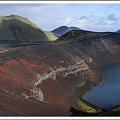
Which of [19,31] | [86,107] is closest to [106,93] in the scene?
[86,107]

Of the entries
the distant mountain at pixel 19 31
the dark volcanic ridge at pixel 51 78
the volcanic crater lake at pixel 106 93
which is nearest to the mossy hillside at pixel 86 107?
the dark volcanic ridge at pixel 51 78

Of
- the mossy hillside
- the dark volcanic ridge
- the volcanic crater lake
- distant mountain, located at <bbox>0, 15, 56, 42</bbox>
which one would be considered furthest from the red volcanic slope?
distant mountain, located at <bbox>0, 15, 56, 42</bbox>

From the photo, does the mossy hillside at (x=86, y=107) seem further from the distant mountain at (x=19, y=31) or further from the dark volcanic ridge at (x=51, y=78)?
the distant mountain at (x=19, y=31)

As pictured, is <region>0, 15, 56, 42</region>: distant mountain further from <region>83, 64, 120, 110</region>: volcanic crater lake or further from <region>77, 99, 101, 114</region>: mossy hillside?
<region>77, 99, 101, 114</region>: mossy hillside

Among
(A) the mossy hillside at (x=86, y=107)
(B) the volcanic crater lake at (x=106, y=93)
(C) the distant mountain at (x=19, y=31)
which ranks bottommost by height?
(C) the distant mountain at (x=19, y=31)

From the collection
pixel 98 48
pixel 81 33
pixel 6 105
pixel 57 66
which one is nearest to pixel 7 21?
pixel 81 33
